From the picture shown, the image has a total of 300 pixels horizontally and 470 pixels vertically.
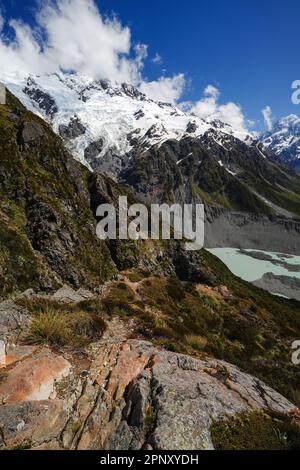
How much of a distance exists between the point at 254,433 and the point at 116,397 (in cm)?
417

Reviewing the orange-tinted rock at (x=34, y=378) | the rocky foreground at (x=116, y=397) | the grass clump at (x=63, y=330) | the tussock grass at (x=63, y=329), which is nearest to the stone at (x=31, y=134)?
the tussock grass at (x=63, y=329)

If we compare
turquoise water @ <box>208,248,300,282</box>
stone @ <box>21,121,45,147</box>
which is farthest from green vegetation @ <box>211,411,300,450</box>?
turquoise water @ <box>208,248,300,282</box>

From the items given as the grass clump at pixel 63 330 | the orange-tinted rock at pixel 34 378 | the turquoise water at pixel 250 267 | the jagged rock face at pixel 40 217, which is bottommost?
the turquoise water at pixel 250 267

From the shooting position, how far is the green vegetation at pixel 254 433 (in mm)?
8969

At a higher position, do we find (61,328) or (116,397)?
(61,328)

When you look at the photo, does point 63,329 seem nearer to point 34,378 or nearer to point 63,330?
point 63,330

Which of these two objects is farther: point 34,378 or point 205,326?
point 205,326

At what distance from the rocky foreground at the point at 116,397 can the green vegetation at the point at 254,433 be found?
0.85ft

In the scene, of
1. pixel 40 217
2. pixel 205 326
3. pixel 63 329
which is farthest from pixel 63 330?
pixel 205 326

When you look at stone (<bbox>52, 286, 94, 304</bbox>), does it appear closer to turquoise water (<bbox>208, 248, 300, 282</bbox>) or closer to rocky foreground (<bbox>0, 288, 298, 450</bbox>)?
rocky foreground (<bbox>0, 288, 298, 450</bbox>)

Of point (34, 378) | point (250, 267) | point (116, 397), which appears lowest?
point (250, 267)

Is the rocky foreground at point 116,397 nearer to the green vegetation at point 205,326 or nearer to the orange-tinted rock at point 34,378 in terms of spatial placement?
the orange-tinted rock at point 34,378

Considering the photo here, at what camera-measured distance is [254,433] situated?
31.1 feet

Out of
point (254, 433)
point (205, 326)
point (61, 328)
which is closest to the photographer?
point (254, 433)
